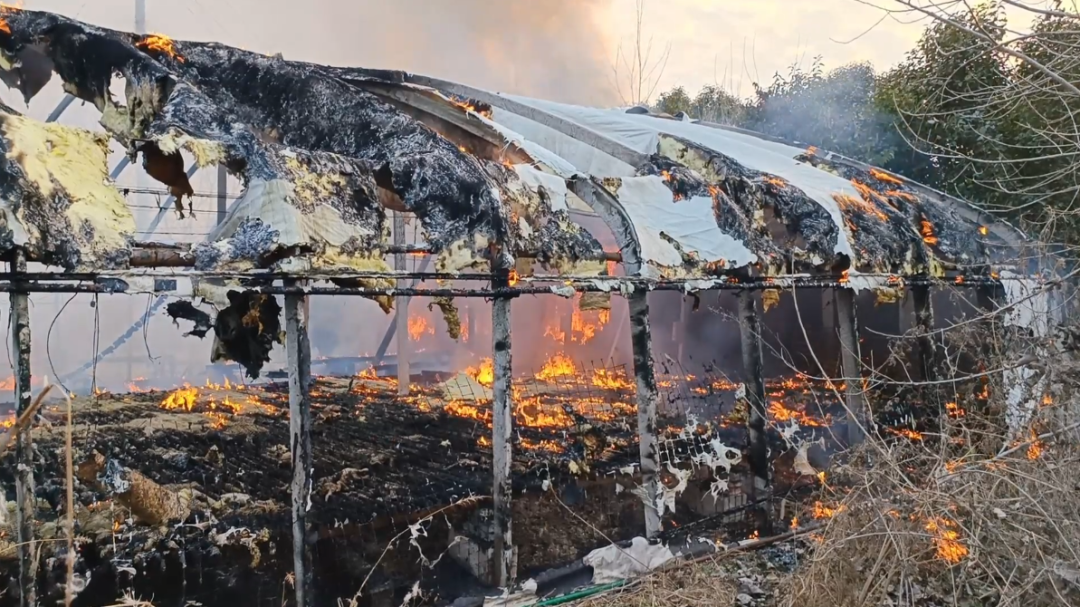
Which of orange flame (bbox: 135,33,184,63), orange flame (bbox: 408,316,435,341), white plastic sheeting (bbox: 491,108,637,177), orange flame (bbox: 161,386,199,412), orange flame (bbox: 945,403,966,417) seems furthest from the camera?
orange flame (bbox: 408,316,435,341)

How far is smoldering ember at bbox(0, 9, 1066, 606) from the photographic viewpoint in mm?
4828

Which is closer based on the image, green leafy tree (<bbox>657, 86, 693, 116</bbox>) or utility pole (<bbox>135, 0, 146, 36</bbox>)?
utility pole (<bbox>135, 0, 146, 36</bbox>)

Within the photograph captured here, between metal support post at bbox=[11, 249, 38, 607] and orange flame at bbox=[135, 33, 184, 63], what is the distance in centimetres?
266

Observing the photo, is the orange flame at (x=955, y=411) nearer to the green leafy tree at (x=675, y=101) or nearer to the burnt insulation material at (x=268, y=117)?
the burnt insulation material at (x=268, y=117)

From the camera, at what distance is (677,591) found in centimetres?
579

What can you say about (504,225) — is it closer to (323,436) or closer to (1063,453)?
(1063,453)

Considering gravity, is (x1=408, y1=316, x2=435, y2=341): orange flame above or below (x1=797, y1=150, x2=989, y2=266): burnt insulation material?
below

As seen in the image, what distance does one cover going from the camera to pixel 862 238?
8891 millimetres

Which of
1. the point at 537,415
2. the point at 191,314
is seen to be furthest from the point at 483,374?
the point at 191,314

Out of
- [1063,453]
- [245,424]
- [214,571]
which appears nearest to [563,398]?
[245,424]

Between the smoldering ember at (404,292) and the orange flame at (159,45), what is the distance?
0.03 metres

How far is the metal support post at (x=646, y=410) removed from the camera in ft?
21.8

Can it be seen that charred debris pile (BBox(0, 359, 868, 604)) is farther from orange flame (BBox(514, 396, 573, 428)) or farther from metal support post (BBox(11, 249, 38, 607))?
metal support post (BBox(11, 249, 38, 607))

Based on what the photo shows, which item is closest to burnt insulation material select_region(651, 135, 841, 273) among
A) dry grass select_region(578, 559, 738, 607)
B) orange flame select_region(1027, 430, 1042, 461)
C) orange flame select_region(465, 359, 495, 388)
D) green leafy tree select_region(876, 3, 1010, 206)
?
orange flame select_region(1027, 430, 1042, 461)
